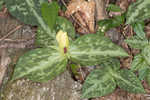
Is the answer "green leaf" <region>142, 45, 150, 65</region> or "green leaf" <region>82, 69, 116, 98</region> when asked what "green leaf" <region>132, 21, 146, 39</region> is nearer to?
"green leaf" <region>142, 45, 150, 65</region>

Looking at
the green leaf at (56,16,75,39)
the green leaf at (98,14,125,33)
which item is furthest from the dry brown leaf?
the green leaf at (56,16,75,39)

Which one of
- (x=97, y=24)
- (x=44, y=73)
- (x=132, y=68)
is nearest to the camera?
(x=44, y=73)

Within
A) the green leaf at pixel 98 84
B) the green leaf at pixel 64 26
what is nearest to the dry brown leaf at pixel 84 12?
the green leaf at pixel 64 26

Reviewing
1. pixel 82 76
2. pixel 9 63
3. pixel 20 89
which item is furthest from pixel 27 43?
pixel 82 76

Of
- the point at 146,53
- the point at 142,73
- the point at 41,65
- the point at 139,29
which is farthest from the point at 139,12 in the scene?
the point at 41,65

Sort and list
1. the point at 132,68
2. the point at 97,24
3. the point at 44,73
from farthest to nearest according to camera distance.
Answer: the point at 97,24
the point at 132,68
the point at 44,73

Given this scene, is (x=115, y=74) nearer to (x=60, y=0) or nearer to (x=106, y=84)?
(x=106, y=84)

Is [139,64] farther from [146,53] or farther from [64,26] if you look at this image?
[64,26]
